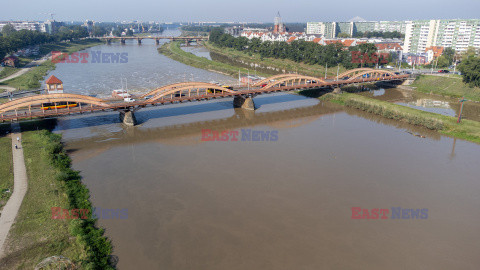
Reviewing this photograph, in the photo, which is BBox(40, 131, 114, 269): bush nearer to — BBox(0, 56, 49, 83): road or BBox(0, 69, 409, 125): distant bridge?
BBox(0, 69, 409, 125): distant bridge

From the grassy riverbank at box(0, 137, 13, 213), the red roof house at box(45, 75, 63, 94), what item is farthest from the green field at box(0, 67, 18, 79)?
the grassy riverbank at box(0, 137, 13, 213)

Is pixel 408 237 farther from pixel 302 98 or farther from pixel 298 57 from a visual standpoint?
pixel 298 57

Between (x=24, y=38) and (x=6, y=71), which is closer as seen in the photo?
(x=6, y=71)

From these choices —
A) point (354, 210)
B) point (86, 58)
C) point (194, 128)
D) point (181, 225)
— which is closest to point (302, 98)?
point (194, 128)

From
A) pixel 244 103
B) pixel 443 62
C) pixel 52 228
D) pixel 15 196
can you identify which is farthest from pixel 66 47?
pixel 52 228

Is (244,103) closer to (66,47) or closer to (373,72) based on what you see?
(373,72)

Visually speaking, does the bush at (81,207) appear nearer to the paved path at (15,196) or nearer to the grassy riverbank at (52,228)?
the grassy riverbank at (52,228)
